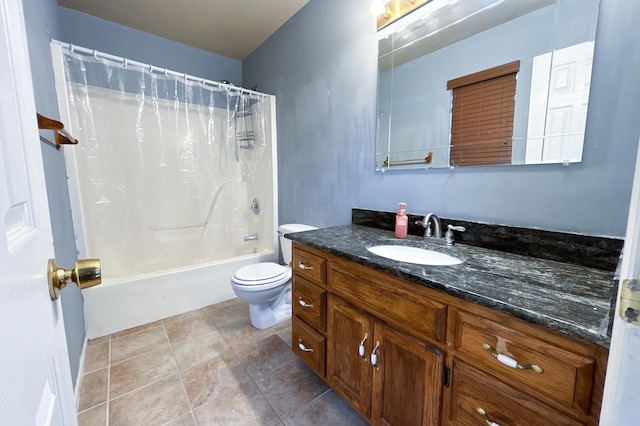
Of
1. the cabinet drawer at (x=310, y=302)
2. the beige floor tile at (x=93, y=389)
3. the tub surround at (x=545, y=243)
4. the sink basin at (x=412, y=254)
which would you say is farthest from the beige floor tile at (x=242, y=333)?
the tub surround at (x=545, y=243)

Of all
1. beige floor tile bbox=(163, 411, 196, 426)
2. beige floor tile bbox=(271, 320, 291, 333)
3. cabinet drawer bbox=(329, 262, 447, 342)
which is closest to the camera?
cabinet drawer bbox=(329, 262, 447, 342)

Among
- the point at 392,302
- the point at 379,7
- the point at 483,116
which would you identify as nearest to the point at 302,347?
the point at 392,302

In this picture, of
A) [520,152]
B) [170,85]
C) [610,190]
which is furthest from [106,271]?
[610,190]

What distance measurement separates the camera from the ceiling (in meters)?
2.13

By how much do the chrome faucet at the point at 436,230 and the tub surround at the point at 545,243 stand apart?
40 millimetres

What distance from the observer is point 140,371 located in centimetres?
155

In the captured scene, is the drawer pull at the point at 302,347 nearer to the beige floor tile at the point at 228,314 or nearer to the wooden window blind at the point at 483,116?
the beige floor tile at the point at 228,314

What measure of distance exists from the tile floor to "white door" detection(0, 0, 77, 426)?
1.01 m

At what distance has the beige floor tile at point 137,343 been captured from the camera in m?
1.69

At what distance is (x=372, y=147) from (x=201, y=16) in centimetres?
197

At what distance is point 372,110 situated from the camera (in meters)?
1.73

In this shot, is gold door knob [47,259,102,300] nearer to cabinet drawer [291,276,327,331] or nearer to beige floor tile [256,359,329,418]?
cabinet drawer [291,276,327,331]

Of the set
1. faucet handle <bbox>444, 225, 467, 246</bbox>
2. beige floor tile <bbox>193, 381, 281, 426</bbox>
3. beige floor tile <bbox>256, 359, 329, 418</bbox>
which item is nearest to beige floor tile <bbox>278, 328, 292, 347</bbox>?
beige floor tile <bbox>256, 359, 329, 418</bbox>

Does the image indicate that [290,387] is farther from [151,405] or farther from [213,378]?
[151,405]
